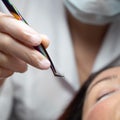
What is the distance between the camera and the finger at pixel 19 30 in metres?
0.71

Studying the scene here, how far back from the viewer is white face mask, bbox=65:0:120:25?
43.8 inches

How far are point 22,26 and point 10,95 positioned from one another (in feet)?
1.84

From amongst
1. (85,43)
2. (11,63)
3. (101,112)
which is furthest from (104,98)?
(85,43)

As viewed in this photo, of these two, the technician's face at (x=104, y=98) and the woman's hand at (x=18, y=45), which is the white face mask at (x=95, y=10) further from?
the woman's hand at (x=18, y=45)

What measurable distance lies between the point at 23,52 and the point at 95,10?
0.47 metres

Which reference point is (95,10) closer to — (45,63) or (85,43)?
(85,43)

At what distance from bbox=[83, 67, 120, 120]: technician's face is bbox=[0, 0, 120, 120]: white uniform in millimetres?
231

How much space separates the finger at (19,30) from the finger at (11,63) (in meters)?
0.08

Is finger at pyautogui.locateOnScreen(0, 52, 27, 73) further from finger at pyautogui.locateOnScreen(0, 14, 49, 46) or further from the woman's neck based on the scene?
the woman's neck

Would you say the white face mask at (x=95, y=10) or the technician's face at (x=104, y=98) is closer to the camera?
the technician's face at (x=104, y=98)

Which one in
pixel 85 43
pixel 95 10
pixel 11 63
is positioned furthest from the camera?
pixel 85 43

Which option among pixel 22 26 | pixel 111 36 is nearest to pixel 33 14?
pixel 111 36

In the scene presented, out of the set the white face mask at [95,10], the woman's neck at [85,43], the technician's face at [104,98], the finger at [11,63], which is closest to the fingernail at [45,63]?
the finger at [11,63]

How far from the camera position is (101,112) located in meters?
0.91
